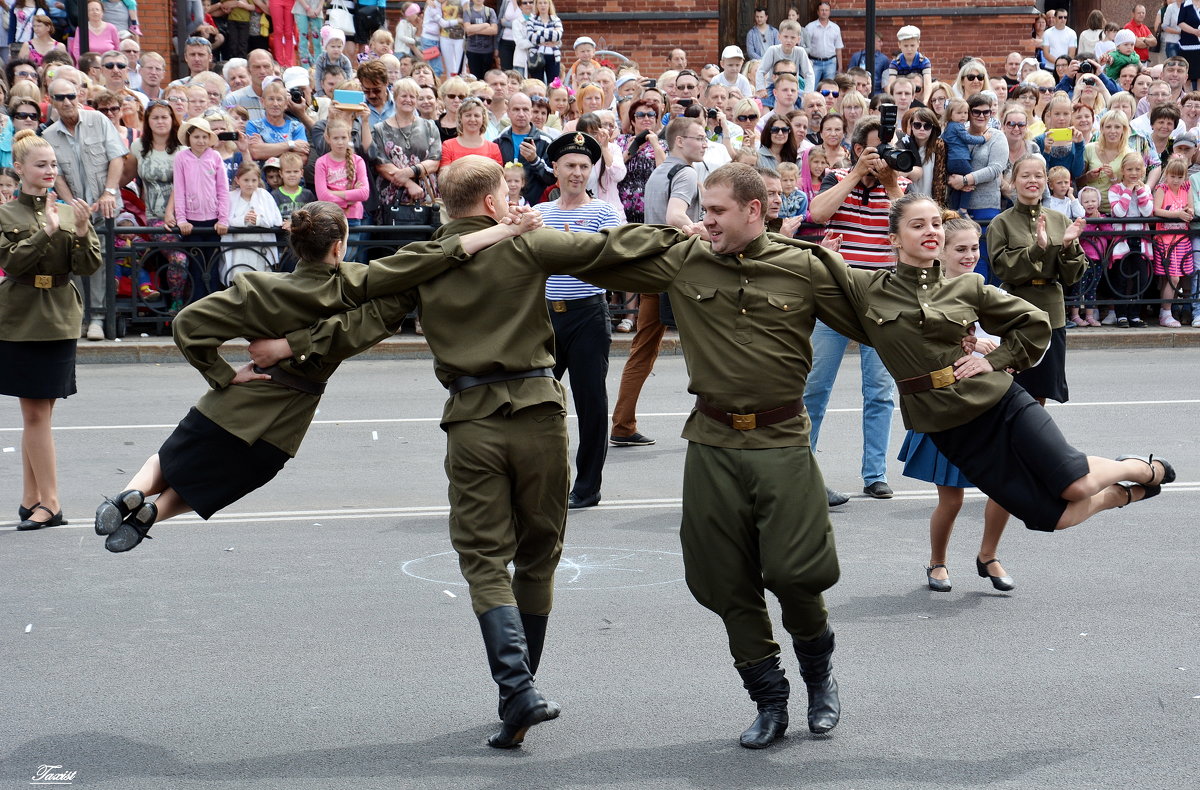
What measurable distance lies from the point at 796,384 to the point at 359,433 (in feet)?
20.5

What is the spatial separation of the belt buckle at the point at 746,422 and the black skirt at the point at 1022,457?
2.57ft

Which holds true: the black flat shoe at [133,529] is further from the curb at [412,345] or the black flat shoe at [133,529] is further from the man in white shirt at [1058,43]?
the man in white shirt at [1058,43]

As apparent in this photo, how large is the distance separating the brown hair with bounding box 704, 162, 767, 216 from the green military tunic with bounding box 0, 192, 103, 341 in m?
4.48

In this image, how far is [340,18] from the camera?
19.6 metres

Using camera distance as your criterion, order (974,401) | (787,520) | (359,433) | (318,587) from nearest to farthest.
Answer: (787,520), (974,401), (318,587), (359,433)

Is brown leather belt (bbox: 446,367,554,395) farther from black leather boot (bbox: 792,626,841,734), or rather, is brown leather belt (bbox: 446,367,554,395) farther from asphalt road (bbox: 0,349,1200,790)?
black leather boot (bbox: 792,626,841,734)

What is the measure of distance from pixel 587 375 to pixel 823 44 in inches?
548

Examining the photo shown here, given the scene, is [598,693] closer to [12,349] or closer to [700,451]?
[700,451]

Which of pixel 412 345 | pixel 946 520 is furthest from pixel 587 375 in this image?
pixel 412 345

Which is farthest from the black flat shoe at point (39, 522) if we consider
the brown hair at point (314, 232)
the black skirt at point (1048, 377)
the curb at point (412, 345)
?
the curb at point (412, 345)

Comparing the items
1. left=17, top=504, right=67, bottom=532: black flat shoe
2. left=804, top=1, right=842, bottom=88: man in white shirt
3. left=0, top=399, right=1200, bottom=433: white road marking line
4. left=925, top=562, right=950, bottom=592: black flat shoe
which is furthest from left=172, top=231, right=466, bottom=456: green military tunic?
left=804, top=1, right=842, bottom=88: man in white shirt

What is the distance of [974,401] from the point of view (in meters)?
5.29

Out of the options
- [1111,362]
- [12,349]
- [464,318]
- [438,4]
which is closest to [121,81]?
[438,4]

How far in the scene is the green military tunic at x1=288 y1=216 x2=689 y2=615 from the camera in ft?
16.8
